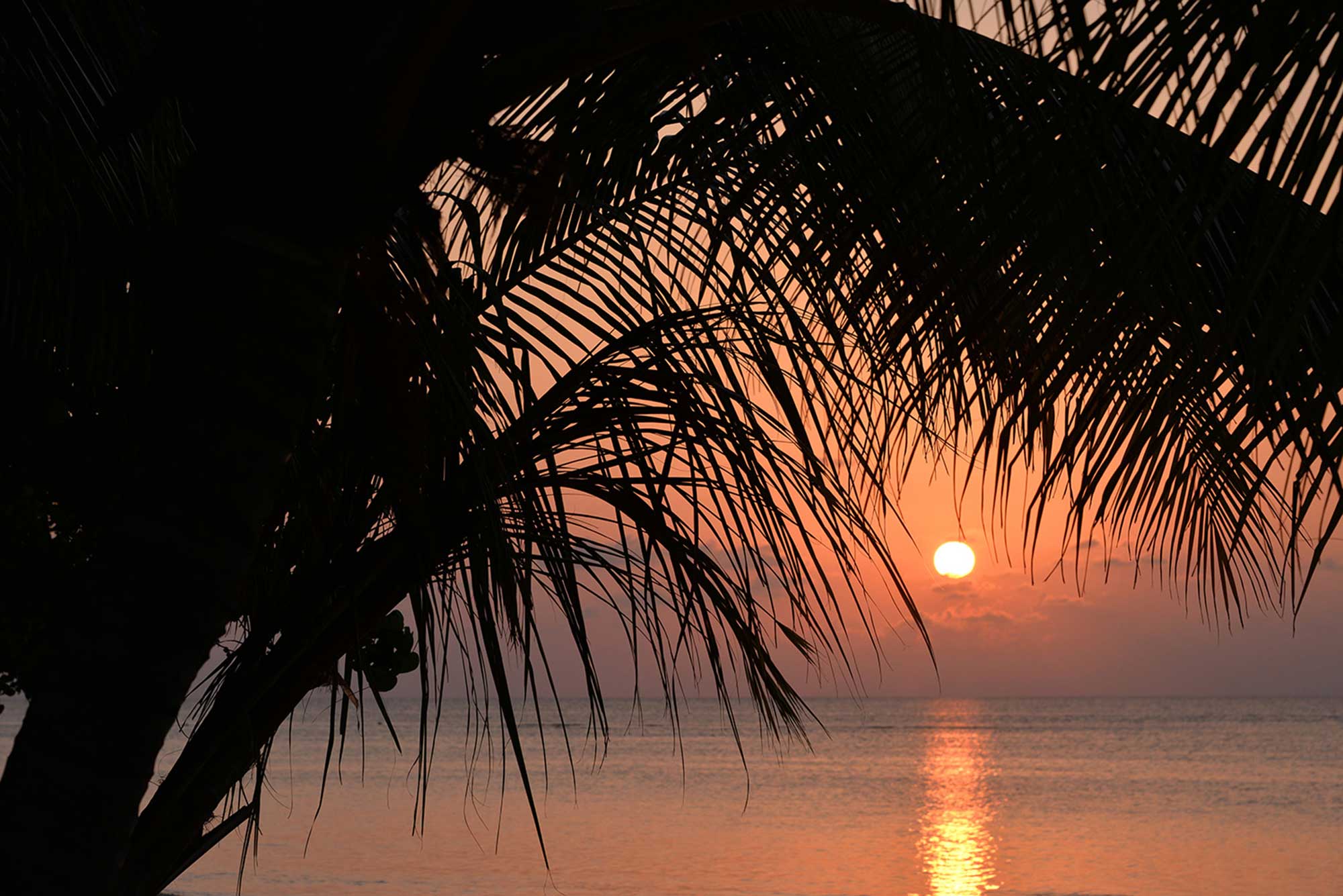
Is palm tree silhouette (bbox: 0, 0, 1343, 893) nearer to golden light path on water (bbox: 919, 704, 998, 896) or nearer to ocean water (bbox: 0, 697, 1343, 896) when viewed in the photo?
ocean water (bbox: 0, 697, 1343, 896)

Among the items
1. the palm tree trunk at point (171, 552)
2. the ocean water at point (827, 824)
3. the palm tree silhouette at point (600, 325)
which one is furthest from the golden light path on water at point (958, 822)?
the palm tree trunk at point (171, 552)

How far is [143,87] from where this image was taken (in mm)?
1805

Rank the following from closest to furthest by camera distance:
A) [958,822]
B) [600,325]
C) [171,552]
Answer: [171,552] → [600,325] → [958,822]

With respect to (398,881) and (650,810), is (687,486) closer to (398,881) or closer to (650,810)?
(398,881)

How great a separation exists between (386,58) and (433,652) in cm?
108

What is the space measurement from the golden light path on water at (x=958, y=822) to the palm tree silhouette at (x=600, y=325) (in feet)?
48.2

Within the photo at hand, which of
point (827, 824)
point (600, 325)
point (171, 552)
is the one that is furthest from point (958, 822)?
point (171, 552)

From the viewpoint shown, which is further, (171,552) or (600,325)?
(600,325)

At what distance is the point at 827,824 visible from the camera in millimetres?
22844

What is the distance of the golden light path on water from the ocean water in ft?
0.25

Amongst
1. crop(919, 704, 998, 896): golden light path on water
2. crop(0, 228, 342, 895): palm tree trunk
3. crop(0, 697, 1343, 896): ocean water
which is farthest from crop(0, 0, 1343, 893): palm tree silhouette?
crop(919, 704, 998, 896): golden light path on water

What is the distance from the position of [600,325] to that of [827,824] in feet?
71.5

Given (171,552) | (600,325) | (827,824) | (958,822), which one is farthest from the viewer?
(958,822)

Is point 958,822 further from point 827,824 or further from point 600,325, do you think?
point 600,325
